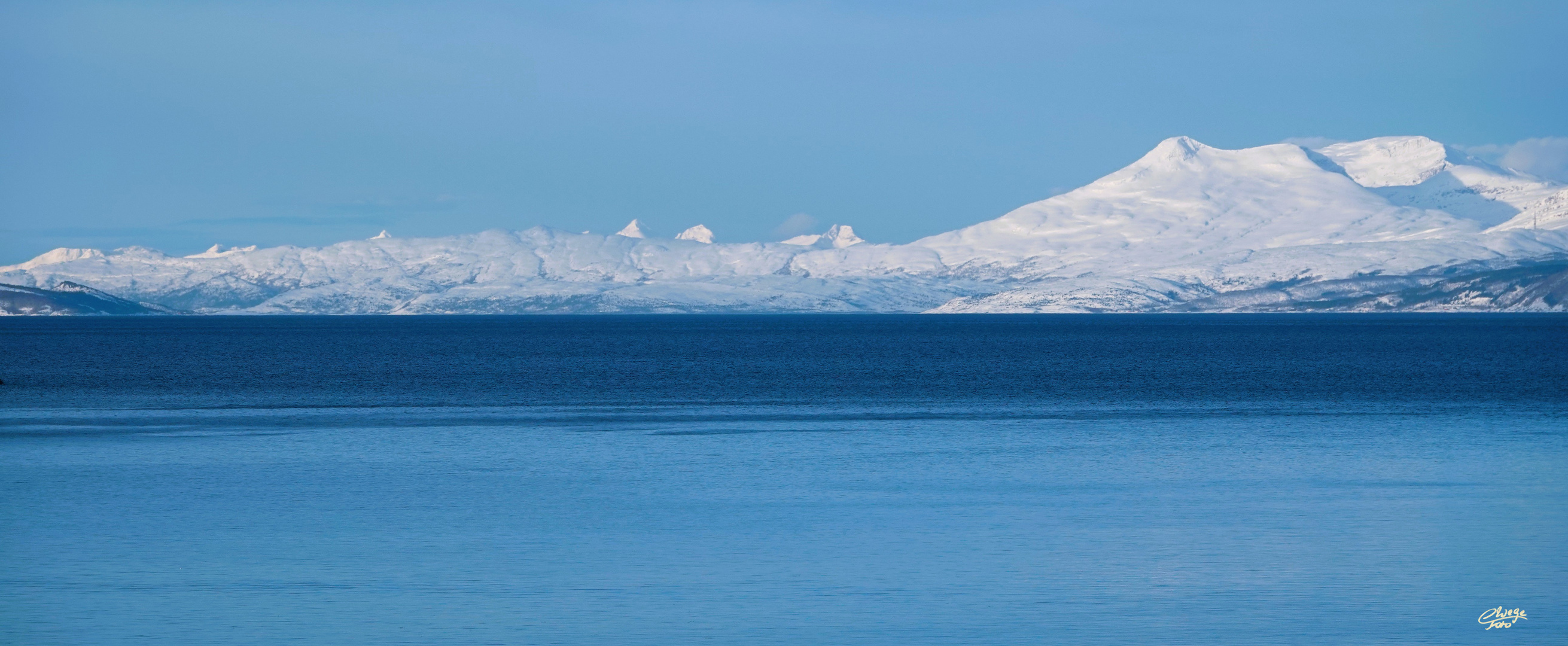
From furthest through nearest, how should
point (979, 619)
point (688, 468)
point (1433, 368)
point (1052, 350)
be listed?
point (1052, 350) → point (1433, 368) → point (688, 468) → point (979, 619)

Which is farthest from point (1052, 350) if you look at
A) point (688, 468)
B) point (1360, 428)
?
point (688, 468)

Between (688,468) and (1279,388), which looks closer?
(688,468)

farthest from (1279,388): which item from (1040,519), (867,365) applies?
(1040,519)

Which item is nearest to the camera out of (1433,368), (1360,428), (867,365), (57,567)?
(57,567)

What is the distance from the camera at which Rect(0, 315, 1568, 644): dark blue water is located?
2702 centimetres

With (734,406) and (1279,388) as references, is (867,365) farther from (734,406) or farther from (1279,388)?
(734,406)

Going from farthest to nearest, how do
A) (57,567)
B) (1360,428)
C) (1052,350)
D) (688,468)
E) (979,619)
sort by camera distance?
(1052,350) < (1360,428) < (688,468) < (57,567) < (979,619)

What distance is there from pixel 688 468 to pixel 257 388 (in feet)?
196

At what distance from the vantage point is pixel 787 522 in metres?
38.3

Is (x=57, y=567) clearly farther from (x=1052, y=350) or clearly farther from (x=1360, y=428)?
(x=1052, y=350)

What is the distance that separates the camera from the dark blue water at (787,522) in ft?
88.6

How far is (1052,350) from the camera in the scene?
6885 inches

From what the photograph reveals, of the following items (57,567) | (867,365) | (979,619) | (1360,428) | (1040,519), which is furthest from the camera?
(867,365)

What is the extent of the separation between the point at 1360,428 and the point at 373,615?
48940 millimetres
